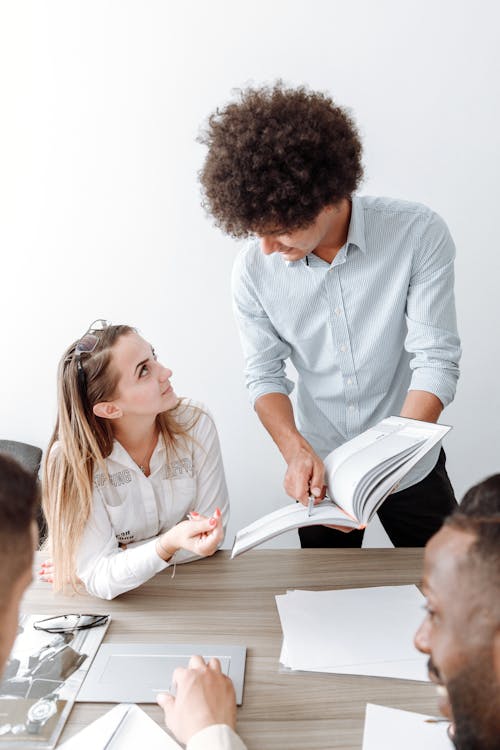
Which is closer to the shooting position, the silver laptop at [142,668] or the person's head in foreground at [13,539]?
the person's head in foreground at [13,539]

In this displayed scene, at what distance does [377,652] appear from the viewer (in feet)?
3.90

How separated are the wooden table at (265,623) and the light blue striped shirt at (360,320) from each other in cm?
43

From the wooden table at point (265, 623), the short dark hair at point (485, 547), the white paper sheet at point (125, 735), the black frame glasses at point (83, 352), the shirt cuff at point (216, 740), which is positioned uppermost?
the short dark hair at point (485, 547)

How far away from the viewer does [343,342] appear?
1760 mm

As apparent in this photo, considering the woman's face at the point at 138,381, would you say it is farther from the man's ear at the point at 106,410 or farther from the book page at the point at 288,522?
the book page at the point at 288,522

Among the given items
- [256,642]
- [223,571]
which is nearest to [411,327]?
[223,571]

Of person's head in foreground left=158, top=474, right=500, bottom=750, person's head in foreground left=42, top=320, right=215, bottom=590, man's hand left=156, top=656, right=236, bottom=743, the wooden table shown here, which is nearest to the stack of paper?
the wooden table

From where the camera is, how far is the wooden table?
1046mm

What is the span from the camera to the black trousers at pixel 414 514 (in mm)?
1857

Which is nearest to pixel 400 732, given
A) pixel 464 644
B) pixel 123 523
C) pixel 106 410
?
pixel 464 644

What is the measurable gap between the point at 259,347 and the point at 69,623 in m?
0.85

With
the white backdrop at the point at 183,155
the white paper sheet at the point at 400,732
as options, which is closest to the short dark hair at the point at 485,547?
the white paper sheet at the point at 400,732

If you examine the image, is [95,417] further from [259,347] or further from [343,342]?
[343,342]

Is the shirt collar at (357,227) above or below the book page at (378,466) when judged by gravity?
above
